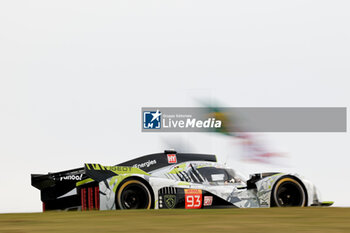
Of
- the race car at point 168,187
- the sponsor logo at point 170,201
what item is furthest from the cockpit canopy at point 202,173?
the sponsor logo at point 170,201

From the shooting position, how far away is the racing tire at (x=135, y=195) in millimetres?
10609

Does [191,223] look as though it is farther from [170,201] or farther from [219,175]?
[219,175]

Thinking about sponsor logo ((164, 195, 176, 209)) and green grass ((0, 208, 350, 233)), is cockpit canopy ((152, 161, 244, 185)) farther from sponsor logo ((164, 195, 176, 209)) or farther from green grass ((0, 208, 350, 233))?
green grass ((0, 208, 350, 233))

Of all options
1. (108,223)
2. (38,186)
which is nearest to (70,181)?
(38,186)

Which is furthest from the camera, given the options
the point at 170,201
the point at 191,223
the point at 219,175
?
the point at 219,175

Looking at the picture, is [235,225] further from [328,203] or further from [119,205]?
[328,203]

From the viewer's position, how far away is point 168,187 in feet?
36.0

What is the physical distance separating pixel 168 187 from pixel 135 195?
65 cm

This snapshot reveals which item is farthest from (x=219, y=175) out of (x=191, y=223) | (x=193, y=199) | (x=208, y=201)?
(x=191, y=223)

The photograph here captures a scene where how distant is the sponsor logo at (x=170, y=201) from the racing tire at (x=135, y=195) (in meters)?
0.34

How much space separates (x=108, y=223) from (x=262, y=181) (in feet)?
19.2

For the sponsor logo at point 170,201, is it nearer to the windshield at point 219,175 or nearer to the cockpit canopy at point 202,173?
the cockpit canopy at point 202,173

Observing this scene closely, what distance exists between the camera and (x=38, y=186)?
11.5 m

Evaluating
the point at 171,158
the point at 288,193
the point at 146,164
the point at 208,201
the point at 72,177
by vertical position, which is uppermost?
the point at 171,158
